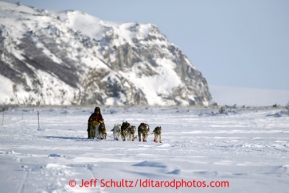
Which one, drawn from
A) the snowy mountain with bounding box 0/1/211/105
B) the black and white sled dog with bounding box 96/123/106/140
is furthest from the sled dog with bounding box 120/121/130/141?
the snowy mountain with bounding box 0/1/211/105

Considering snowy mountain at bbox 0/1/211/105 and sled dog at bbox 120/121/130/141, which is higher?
snowy mountain at bbox 0/1/211/105

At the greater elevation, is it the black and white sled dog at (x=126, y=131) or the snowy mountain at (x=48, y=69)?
the snowy mountain at (x=48, y=69)

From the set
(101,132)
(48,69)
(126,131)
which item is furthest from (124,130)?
(48,69)

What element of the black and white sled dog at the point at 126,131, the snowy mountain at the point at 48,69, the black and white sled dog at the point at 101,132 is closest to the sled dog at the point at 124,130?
the black and white sled dog at the point at 126,131

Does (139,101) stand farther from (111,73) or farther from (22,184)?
(22,184)

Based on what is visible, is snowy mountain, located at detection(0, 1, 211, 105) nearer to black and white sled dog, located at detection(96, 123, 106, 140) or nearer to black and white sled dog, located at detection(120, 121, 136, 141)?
black and white sled dog, located at detection(96, 123, 106, 140)

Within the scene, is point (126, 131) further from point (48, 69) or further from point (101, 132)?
point (48, 69)

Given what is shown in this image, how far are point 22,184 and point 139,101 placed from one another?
573 ft

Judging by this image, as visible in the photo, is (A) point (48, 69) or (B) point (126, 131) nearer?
(B) point (126, 131)

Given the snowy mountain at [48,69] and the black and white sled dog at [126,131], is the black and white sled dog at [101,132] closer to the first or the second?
the black and white sled dog at [126,131]

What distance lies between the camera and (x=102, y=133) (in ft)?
61.8

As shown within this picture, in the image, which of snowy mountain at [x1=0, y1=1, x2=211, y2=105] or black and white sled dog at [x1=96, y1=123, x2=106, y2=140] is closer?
black and white sled dog at [x1=96, y1=123, x2=106, y2=140]

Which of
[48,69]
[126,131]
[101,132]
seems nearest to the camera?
[101,132]

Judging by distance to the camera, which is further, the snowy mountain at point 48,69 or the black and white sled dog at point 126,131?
the snowy mountain at point 48,69
